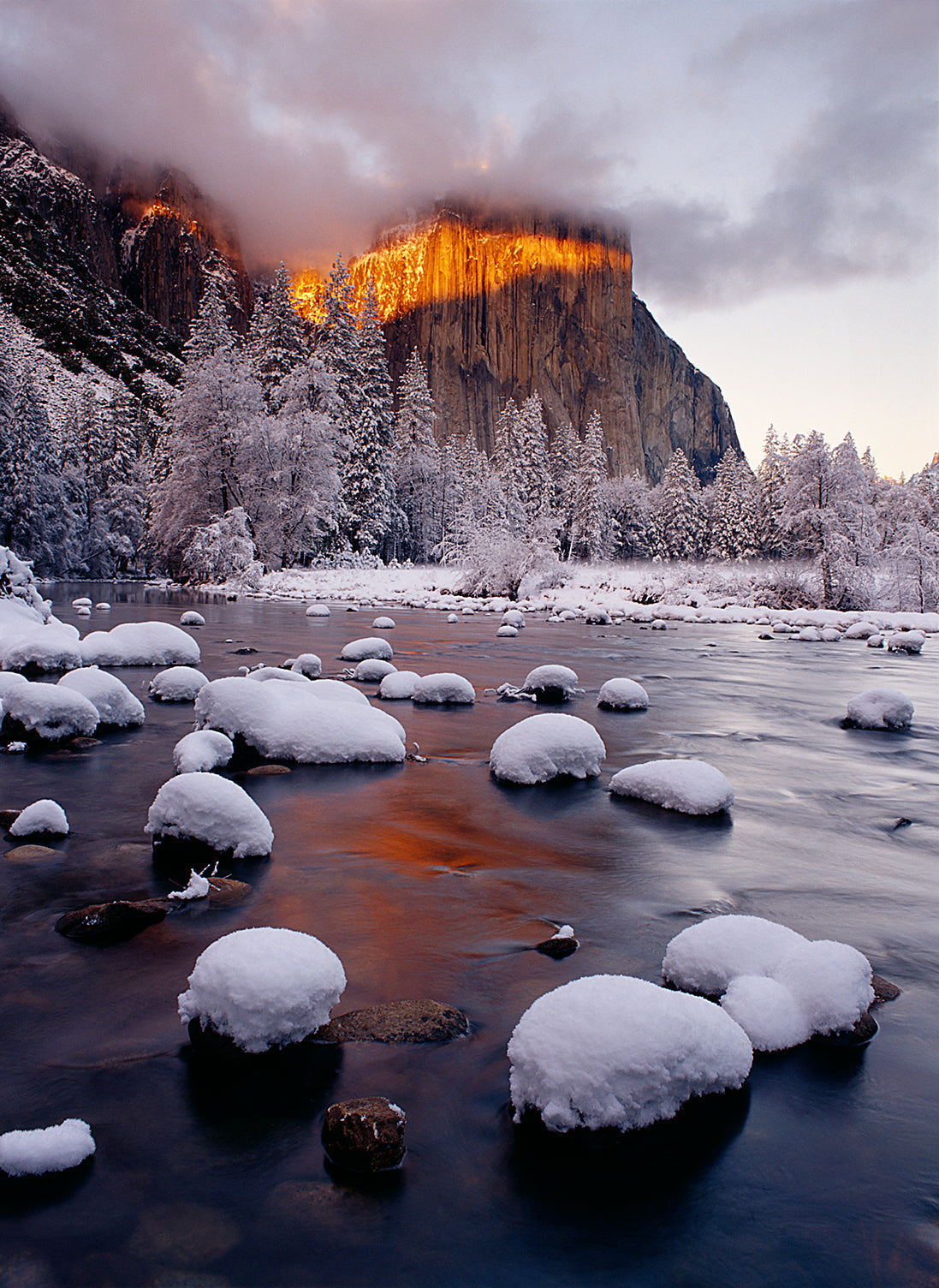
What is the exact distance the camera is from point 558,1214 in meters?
1.83

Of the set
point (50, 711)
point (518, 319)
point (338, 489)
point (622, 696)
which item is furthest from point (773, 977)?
point (518, 319)

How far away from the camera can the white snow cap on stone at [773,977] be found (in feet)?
8.28

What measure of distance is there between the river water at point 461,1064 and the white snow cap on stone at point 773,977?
0.12m

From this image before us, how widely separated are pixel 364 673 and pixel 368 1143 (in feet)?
27.8

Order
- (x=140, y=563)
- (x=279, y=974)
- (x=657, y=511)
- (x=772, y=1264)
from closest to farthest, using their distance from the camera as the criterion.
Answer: (x=772, y=1264), (x=279, y=974), (x=140, y=563), (x=657, y=511)

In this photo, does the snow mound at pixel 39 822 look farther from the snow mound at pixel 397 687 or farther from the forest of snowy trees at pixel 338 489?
the forest of snowy trees at pixel 338 489

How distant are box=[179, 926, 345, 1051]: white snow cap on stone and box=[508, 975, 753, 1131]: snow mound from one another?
26.2 inches

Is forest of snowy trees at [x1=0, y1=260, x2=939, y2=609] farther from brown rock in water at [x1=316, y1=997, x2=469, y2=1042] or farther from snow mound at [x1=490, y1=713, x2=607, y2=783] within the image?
brown rock in water at [x1=316, y1=997, x2=469, y2=1042]

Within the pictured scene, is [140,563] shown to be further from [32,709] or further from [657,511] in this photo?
[32,709]

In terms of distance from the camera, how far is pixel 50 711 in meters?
6.49

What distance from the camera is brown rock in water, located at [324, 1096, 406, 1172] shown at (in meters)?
1.94

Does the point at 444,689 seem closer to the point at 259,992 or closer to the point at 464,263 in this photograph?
the point at 259,992

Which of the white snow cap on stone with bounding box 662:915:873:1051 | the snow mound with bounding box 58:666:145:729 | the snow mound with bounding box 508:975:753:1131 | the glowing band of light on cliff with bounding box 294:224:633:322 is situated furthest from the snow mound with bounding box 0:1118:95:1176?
the glowing band of light on cliff with bounding box 294:224:633:322

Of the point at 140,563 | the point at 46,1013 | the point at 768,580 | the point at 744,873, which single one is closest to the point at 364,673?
the point at 744,873
